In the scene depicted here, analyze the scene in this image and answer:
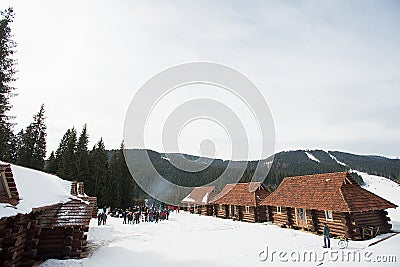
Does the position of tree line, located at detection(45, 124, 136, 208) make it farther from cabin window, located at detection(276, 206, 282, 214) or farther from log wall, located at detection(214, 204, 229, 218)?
cabin window, located at detection(276, 206, 282, 214)

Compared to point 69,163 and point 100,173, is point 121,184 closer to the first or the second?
point 100,173

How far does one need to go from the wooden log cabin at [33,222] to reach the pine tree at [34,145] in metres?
30.5

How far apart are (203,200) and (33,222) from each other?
33.0 metres

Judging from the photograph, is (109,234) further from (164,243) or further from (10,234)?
(10,234)

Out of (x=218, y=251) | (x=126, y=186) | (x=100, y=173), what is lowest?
(x=218, y=251)

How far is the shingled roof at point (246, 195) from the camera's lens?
99.0 feet

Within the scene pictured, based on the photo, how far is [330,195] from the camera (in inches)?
766

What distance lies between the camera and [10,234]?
866 cm

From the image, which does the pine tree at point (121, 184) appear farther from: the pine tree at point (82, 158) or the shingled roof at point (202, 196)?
the shingled roof at point (202, 196)

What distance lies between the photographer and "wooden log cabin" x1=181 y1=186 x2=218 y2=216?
39531 millimetres

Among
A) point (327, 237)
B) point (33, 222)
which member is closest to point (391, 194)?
point (327, 237)

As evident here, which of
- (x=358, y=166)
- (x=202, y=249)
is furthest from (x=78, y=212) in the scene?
(x=358, y=166)

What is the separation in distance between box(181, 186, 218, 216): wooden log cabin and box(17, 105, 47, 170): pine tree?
2600cm

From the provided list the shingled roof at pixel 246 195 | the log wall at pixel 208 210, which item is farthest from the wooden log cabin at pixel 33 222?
the log wall at pixel 208 210
